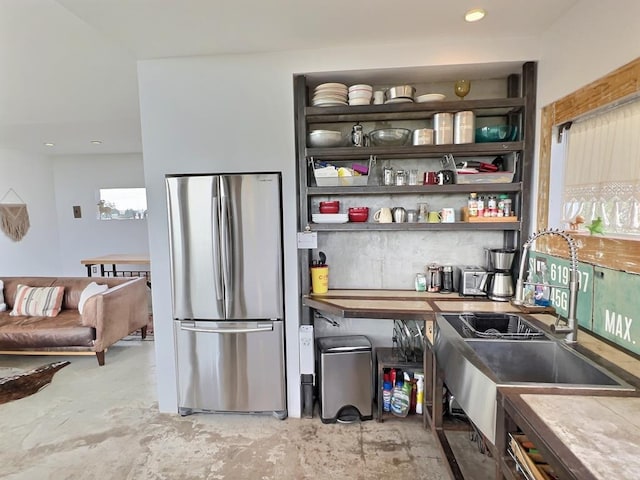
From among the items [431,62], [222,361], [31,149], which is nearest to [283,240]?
[222,361]

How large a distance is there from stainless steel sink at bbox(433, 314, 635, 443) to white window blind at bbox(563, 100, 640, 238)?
63 centimetres

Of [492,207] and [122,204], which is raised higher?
[122,204]

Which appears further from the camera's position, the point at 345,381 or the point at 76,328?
the point at 76,328

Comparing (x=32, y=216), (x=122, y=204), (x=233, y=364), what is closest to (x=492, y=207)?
(x=233, y=364)

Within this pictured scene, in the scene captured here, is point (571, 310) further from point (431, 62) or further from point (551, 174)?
point (431, 62)

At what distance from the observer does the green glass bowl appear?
2.28 m

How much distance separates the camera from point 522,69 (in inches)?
88.5

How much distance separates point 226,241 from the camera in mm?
2359

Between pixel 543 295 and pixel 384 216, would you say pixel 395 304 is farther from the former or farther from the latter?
pixel 543 295

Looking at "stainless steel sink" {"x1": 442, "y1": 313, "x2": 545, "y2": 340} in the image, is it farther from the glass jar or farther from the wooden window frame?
the glass jar

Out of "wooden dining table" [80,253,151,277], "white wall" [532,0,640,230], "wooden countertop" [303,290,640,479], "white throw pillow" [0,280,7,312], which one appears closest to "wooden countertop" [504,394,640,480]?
"wooden countertop" [303,290,640,479]

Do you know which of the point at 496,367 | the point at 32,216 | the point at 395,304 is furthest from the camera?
the point at 32,216

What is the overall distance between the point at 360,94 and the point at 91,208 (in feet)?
21.2

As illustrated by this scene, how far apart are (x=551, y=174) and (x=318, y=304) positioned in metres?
1.65
